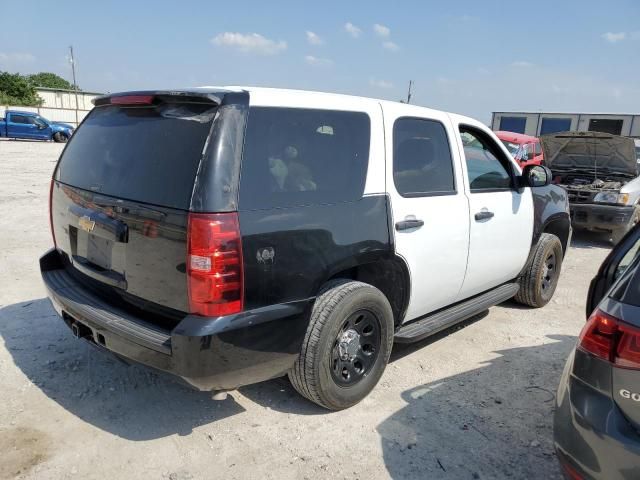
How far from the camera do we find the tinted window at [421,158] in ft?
10.9

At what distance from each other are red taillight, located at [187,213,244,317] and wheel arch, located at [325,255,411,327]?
0.98 m

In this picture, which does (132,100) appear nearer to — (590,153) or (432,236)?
(432,236)

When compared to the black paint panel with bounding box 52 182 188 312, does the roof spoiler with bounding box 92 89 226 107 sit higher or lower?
higher

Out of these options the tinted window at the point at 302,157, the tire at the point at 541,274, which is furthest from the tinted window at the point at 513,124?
the tinted window at the point at 302,157

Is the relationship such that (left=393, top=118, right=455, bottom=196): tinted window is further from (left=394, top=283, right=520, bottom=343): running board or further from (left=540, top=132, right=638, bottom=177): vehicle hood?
(left=540, top=132, right=638, bottom=177): vehicle hood

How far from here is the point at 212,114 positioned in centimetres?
245

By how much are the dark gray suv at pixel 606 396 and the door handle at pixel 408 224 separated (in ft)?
4.48

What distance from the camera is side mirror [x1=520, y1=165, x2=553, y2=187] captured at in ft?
14.3

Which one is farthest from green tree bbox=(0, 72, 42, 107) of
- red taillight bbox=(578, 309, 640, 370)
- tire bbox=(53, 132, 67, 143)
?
red taillight bbox=(578, 309, 640, 370)

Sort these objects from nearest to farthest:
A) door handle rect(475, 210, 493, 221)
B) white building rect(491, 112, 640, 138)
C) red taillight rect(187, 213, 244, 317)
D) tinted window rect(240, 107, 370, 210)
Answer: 1. red taillight rect(187, 213, 244, 317)
2. tinted window rect(240, 107, 370, 210)
3. door handle rect(475, 210, 493, 221)
4. white building rect(491, 112, 640, 138)

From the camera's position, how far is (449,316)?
3824 millimetres

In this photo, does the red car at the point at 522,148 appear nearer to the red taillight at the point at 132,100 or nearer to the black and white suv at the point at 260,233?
the black and white suv at the point at 260,233

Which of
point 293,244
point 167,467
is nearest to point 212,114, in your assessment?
point 293,244

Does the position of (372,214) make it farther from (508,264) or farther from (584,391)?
(508,264)
